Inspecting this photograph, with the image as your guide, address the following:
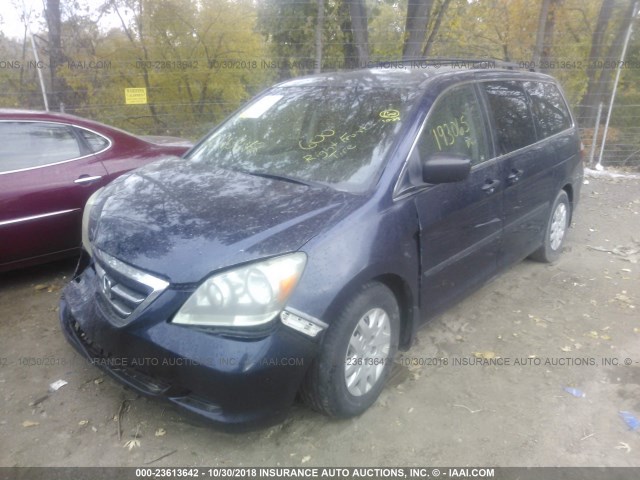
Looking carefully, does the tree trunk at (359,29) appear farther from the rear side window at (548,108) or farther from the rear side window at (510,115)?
the rear side window at (510,115)

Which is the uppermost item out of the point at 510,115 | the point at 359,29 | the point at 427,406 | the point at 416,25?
the point at 416,25

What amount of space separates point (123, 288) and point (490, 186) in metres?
2.46

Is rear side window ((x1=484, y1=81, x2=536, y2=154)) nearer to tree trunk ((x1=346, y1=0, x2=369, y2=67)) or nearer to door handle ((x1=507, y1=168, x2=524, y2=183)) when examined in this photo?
door handle ((x1=507, y1=168, x2=524, y2=183))

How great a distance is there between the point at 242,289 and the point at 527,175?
273cm

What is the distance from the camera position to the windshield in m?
2.96

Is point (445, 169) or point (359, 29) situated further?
point (359, 29)

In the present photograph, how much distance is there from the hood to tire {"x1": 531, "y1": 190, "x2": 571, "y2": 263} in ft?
9.37

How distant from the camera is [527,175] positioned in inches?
157

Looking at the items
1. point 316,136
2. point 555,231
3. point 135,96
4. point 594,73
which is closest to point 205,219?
point 316,136

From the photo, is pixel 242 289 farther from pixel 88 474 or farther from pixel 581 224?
pixel 581 224

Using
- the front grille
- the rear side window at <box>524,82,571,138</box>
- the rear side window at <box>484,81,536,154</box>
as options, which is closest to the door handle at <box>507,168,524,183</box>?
the rear side window at <box>484,81,536,154</box>

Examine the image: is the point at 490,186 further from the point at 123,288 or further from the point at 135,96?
the point at 135,96

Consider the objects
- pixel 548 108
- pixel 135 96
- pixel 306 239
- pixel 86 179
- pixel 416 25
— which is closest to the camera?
pixel 306 239

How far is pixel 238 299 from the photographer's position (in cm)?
225
